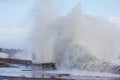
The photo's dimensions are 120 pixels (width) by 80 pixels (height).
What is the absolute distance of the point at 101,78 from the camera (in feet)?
89.3

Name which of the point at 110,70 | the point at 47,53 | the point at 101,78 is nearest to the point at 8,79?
the point at 101,78

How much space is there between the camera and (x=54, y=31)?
47562 millimetres

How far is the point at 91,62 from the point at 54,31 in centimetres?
1183

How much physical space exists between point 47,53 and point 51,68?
8942 mm

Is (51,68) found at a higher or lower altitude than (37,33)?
lower

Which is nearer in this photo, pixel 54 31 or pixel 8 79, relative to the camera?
pixel 8 79

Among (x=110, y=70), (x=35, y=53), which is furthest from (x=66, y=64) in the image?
(x=35, y=53)

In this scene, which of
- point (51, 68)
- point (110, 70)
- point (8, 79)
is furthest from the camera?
point (51, 68)

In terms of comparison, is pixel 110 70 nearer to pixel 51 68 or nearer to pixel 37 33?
pixel 51 68

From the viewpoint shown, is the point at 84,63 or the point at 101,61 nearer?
the point at 101,61

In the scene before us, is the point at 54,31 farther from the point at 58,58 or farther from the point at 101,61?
the point at 101,61

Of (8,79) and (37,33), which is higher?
(37,33)

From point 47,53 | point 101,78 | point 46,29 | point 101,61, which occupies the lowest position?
point 101,78

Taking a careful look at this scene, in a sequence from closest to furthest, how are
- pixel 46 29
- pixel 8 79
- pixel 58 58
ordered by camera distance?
1. pixel 8 79
2. pixel 58 58
3. pixel 46 29
